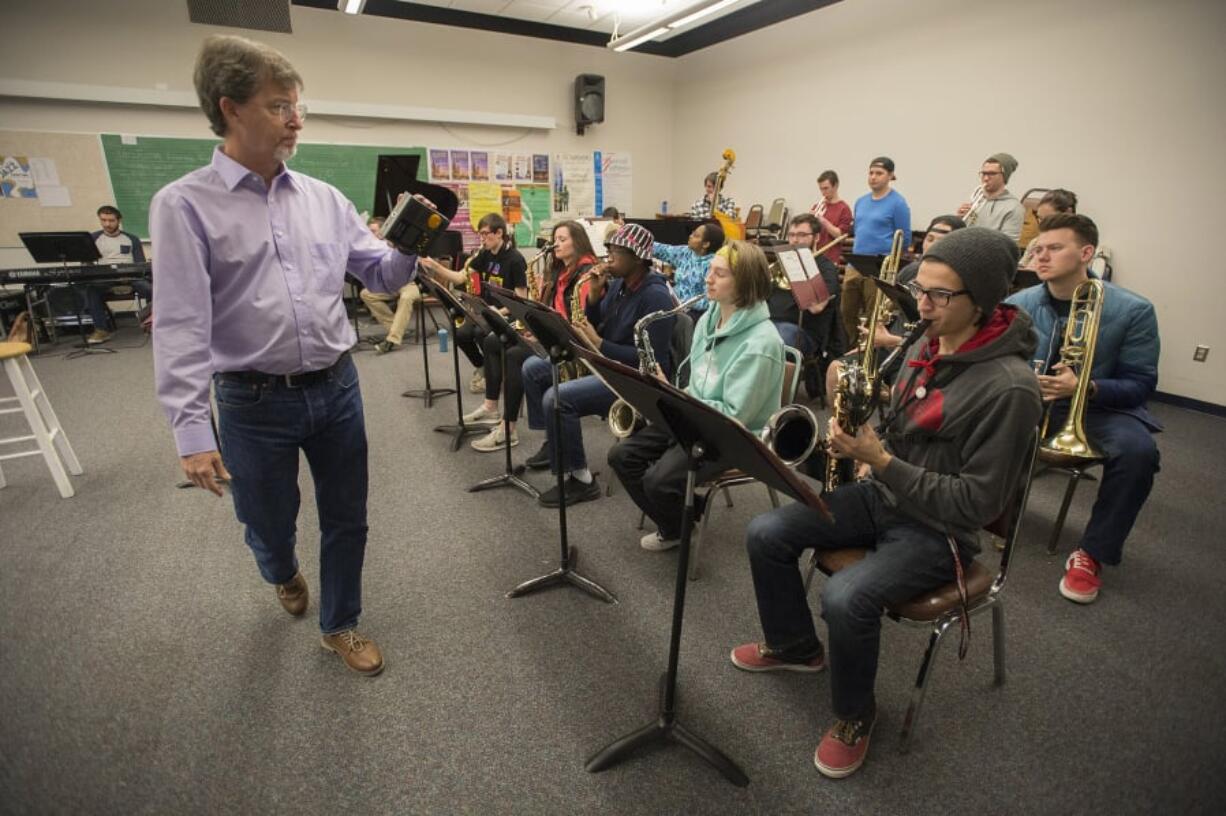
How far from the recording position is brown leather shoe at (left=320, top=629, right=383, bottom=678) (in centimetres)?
195

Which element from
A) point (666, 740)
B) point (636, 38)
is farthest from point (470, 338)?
point (636, 38)

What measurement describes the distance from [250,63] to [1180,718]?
10.2ft

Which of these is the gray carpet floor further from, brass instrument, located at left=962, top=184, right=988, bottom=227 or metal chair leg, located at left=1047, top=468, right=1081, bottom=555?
brass instrument, located at left=962, top=184, right=988, bottom=227

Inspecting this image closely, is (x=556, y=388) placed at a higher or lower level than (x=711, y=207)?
lower

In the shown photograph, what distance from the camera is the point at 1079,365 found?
2332 mm

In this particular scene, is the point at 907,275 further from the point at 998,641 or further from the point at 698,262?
the point at 998,641

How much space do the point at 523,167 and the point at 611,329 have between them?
6.83 m

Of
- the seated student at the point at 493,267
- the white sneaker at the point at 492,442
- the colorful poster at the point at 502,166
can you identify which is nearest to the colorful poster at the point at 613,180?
the colorful poster at the point at 502,166

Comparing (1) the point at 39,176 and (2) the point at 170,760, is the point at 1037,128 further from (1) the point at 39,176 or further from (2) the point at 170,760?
(1) the point at 39,176

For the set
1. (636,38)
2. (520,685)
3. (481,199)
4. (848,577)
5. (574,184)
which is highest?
(636,38)

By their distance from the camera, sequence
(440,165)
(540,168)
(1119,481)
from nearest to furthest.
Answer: (1119,481), (440,165), (540,168)

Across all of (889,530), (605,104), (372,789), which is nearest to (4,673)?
(372,789)

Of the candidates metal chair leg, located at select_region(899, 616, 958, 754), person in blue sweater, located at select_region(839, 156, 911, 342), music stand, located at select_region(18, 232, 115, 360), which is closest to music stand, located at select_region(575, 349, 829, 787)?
metal chair leg, located at select_region(899, 616, 958, 754)

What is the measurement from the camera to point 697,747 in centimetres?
163
